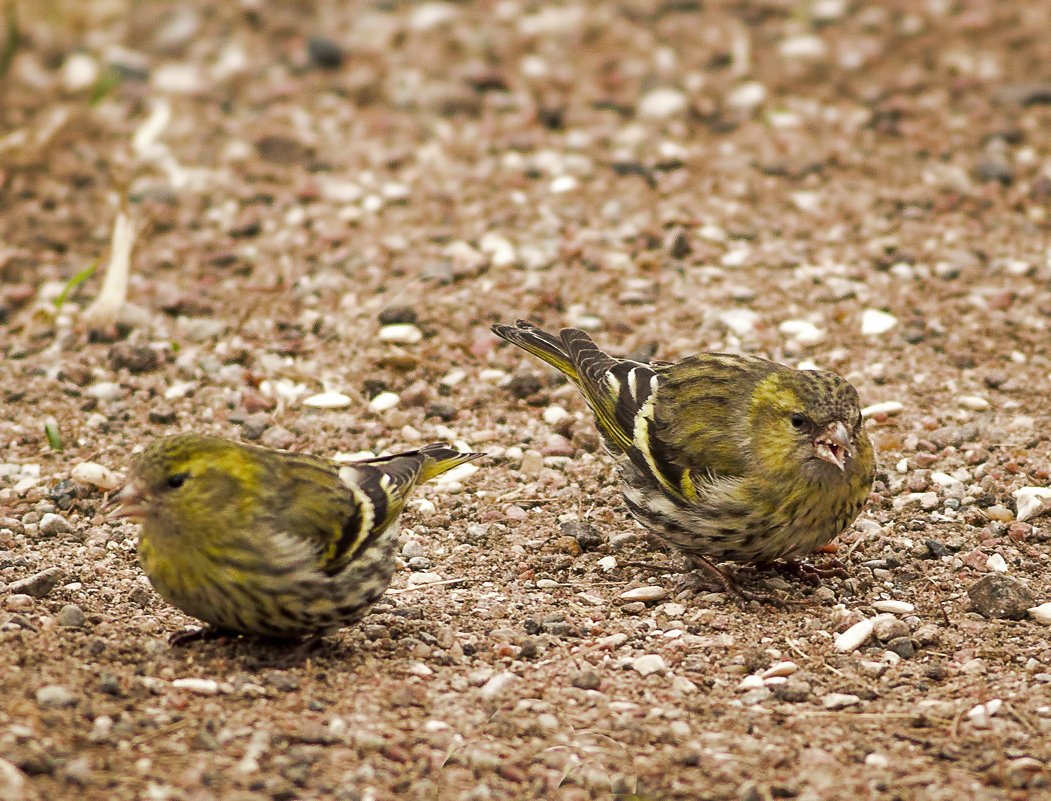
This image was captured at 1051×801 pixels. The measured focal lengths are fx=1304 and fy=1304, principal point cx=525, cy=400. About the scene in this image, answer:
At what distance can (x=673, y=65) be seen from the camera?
8805 mm

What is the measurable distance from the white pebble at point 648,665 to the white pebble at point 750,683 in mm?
247

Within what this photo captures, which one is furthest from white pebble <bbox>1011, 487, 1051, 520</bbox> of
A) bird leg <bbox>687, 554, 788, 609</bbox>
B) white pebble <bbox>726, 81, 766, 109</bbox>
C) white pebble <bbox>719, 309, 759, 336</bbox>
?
white pebble <bbox>726, 81, 766, 109</bbox>

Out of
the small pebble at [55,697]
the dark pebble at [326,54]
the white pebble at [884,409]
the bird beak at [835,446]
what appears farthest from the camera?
the dark pebble at [326,54]

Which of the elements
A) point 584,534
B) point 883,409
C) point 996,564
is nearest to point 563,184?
point 883,409

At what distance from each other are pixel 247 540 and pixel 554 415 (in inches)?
88.1

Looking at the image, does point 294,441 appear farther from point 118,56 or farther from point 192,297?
point 118,56

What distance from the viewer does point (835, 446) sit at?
445 centimetres

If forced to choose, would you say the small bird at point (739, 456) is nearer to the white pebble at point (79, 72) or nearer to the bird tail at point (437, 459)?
the bird tail at point (437, 459)

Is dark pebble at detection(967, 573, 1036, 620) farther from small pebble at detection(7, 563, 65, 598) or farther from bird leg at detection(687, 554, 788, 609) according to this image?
small pebble at detection(7, 563, 65, 598)

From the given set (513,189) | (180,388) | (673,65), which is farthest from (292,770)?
(673,65)

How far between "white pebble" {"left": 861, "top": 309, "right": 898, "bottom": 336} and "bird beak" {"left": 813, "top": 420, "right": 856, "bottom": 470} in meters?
1.97

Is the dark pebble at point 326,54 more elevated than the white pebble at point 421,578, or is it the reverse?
the dark pebble at point 326,54

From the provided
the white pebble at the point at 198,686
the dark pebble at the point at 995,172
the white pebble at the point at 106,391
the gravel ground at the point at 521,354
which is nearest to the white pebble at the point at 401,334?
the gravel ground at the point at 521,354

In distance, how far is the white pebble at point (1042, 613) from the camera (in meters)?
4.35
